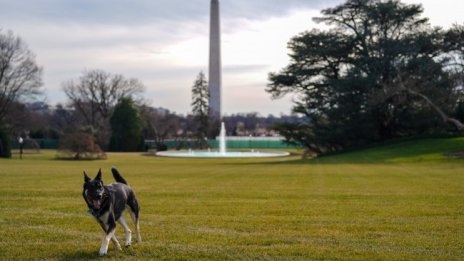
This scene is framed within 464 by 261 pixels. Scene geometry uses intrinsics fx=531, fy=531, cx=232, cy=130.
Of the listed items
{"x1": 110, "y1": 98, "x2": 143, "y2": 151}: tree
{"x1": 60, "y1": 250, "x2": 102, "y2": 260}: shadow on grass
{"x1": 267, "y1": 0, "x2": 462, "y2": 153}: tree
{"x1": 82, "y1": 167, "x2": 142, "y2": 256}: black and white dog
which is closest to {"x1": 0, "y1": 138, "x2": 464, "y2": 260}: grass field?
{"x1": 60, "y1": 250, "x2": 102, "y2": 260}: shadow on grass

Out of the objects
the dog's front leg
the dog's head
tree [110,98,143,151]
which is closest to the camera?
the dog's head

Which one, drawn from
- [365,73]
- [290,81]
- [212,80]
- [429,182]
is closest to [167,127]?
[212,80]

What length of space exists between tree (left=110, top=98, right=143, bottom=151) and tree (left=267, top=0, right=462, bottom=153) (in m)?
25.3

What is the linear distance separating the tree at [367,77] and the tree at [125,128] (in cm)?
2526

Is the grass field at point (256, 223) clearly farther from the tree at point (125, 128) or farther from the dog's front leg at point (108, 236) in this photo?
the tree at point (125, 128)

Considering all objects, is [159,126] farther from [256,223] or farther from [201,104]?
[256,223]

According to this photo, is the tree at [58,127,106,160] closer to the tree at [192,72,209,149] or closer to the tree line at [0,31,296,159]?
the tree line at [0,31,296,159]

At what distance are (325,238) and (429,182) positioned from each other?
12.7 meters

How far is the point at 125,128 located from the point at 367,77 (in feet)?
123

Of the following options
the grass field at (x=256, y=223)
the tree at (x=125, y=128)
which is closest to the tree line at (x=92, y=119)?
the tree at (x=125, y=128)

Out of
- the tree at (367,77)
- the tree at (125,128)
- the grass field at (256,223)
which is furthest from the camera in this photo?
the tree at (125,128)

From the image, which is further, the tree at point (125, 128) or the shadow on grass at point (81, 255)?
the tree at point (125, 128)

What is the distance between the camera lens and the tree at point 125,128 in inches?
2844

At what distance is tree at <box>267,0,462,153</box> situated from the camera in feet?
153
